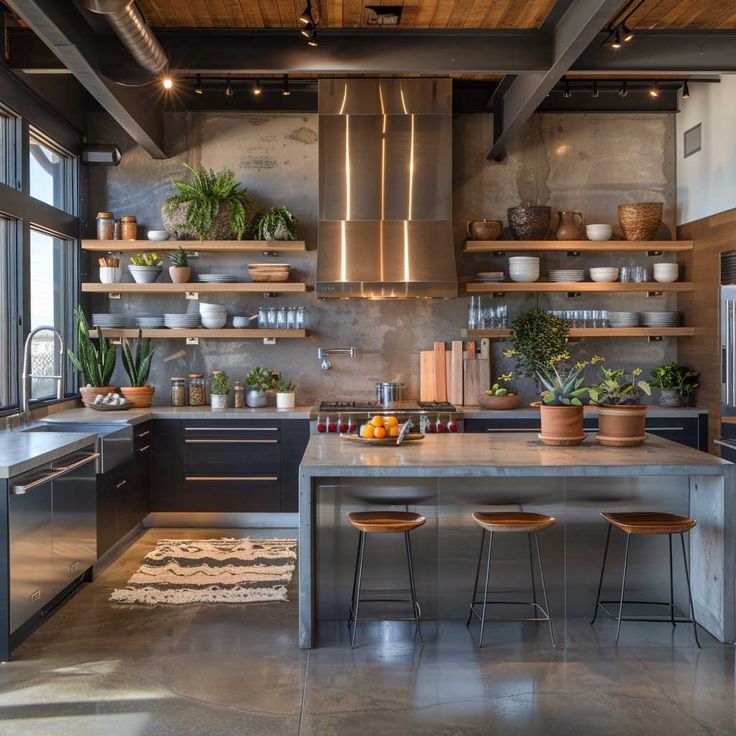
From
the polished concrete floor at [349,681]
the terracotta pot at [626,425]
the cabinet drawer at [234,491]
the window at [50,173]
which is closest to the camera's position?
the polished concrete floor at [349,681]

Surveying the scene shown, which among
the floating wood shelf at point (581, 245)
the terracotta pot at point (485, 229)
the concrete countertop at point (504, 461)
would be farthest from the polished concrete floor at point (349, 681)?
the terracotta pot at point (485, 229)

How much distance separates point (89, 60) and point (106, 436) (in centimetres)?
233

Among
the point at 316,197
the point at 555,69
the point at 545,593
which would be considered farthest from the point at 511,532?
the point at 316,197

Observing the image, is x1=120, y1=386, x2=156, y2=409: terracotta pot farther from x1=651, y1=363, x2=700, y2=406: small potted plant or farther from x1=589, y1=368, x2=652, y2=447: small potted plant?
x1=651, y1=363, x2=700, y2=406: small potted plant

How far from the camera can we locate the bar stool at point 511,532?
12.6 feet

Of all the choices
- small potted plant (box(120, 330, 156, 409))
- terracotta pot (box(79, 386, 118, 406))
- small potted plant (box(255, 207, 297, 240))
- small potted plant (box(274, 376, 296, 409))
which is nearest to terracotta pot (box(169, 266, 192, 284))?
small potted plant (box(120, 330, 156, 409))

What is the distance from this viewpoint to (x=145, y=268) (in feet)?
22.5

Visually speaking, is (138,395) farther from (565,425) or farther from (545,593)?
(545,593)

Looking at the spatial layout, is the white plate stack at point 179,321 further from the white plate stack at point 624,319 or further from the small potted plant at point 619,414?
the small potted plant at point 619,414

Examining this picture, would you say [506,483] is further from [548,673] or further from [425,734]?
[425,734]

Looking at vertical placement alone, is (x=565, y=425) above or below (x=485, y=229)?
below

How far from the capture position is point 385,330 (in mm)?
7215

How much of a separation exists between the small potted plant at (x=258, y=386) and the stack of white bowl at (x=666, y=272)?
136 inches

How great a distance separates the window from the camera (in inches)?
240
